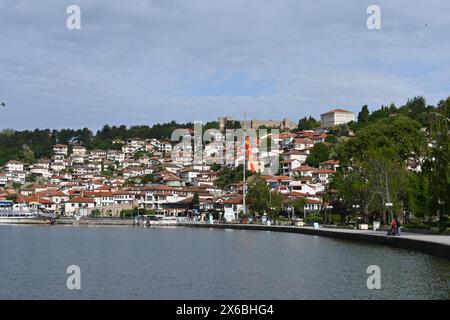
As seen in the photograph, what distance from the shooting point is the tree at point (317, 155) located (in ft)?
485

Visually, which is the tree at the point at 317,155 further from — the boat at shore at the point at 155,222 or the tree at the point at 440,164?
the tree at the point at 440,164

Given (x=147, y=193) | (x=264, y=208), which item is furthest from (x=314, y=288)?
(x=147, y=193)

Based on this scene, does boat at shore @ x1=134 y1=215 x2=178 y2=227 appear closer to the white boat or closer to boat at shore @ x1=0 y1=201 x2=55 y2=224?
the white boat

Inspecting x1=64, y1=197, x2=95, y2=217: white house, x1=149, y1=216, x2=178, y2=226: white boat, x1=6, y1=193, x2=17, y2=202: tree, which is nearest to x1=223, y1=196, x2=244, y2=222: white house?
x1=149, y1=216, x2=178, y2=226: white boat

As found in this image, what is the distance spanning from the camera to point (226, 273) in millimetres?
32312

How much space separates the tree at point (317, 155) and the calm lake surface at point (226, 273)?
10022cm

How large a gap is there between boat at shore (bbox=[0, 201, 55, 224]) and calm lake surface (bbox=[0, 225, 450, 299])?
75864 millimetres

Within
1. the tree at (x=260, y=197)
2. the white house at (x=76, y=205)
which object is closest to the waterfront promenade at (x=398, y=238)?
the tree at (x=260, y=197)

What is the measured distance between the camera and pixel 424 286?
26.9m

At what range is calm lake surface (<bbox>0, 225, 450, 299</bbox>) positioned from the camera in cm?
2570

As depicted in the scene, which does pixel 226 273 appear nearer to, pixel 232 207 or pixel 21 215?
pixel 232 207

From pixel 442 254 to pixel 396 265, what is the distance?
2.89m

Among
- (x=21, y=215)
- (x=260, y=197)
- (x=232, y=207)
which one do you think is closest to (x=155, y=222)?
(x=232, y=207)

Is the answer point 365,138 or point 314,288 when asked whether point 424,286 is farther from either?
point 365,138
